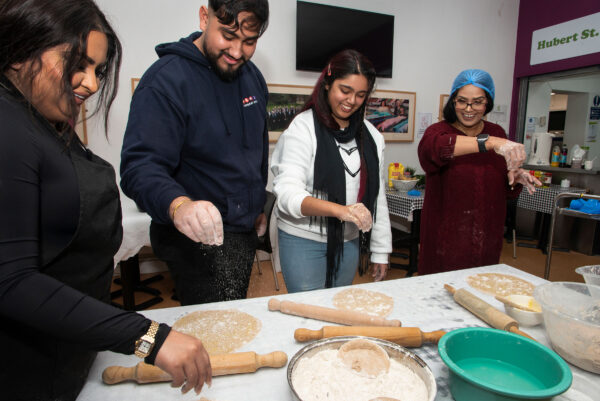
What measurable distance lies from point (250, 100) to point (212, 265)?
23.9 inches

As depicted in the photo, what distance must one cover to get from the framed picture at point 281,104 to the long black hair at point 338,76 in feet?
6.77

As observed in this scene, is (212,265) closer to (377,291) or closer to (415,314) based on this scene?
(377,291)

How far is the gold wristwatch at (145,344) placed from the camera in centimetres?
56

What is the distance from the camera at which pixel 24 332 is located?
612mm

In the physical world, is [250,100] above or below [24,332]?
above

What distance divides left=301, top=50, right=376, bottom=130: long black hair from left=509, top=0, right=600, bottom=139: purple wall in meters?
3.81

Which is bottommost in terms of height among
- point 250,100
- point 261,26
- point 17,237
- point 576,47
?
point 17,237

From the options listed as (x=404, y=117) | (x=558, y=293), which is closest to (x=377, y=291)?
(x=558, y=293)

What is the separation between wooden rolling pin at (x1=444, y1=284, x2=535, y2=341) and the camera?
36.1 inches

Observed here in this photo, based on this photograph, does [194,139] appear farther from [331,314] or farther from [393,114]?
[393,114]

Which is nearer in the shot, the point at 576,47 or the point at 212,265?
the point at 212,265

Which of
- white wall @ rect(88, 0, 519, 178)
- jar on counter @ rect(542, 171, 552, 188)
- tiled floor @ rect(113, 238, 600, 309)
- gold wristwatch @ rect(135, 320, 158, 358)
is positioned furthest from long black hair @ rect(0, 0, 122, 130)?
jar on counter @ rect(542, 171, 552, 188)

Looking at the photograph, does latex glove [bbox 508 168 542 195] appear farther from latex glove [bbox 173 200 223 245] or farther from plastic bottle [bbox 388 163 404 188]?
plastic bottle [bbox 388 163 404 188]

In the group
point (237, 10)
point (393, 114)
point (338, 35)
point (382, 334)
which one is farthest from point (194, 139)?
point (393, 114)
